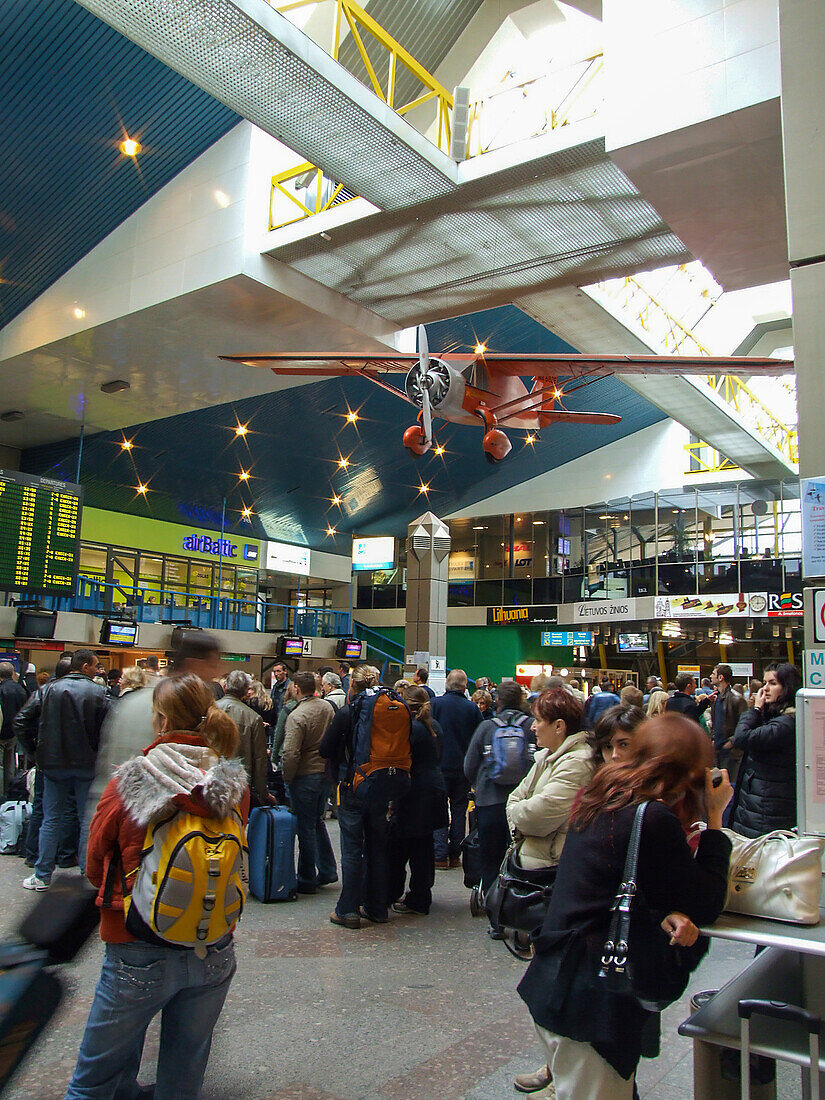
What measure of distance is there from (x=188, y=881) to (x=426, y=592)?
14.5 meters

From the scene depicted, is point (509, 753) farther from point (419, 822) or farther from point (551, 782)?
point (551, 782)

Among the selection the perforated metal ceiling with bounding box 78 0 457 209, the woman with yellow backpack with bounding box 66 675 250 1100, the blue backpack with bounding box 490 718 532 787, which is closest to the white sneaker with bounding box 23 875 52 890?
the blue backpack with bounding box 490 718 532 787

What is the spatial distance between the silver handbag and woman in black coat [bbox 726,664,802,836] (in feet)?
8.34

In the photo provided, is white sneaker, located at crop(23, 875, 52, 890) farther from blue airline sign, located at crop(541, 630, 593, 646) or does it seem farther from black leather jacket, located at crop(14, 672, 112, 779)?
blue airline sign, located at crop(541, 630, 593, 646)

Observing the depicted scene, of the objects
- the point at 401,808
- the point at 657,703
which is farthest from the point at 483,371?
the point at 401,808

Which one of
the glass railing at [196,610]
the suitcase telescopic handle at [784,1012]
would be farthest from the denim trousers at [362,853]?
the glass railing at [196,610]

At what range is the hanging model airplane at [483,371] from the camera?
→ 12.9 meters

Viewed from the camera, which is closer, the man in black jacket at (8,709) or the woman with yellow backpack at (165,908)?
the woman with yellow backpack at (165,908)

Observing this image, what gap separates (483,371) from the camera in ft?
49.3

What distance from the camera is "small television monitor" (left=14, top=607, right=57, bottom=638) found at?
48.6 feet

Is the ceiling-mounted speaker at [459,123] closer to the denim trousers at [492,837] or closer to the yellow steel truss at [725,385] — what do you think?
the yellow steel truss at [725,385]

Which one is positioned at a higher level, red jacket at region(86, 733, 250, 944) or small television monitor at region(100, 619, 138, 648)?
small television monitor at region(100, 619, 138, 648)

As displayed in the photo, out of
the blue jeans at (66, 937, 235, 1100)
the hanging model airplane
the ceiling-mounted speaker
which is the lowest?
the blue jeans at (66, 937, 235, 1100)

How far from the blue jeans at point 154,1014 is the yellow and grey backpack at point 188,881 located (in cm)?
9
